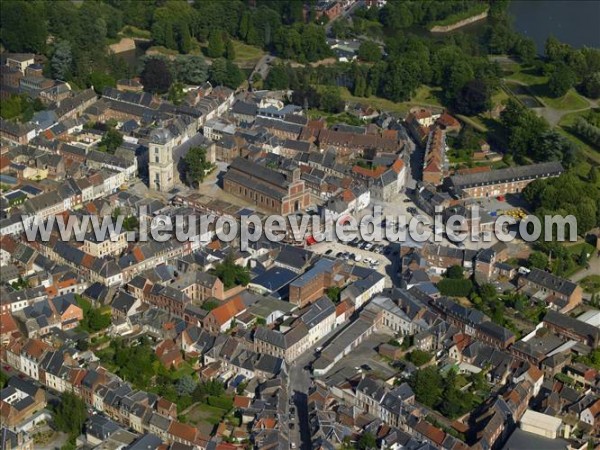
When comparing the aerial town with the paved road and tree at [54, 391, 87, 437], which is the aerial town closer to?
tree at [54, 391, 87, 437]

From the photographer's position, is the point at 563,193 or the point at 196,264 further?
the point at 563,193

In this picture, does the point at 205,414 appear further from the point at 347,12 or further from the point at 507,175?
the point at 347,12

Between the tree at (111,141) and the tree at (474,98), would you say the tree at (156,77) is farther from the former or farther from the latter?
the tree at (474,98)

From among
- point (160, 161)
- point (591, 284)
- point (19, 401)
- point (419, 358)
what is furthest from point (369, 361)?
point (160, 161)

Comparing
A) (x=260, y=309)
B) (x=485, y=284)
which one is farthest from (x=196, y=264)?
(x=485, y=284)

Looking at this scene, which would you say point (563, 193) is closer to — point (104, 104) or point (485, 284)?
point (485, 284)

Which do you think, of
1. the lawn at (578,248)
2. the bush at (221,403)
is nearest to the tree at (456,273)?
the lawn at (578,248)

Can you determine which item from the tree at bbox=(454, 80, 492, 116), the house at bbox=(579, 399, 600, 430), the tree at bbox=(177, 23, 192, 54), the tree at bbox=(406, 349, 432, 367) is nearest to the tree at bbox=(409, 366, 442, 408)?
the tree at bbox=(406, 349, 432, 367)
